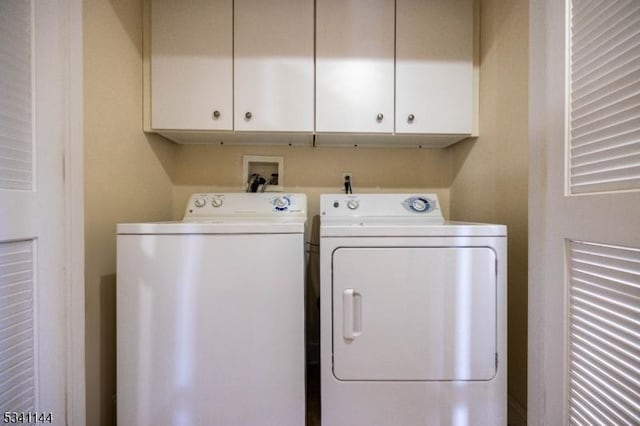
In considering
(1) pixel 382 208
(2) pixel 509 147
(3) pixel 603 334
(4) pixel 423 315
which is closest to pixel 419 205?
(1) pixel 382 208

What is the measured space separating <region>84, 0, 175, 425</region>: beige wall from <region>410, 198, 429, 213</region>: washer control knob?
142 cm

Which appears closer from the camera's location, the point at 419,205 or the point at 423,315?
the point at 423,315

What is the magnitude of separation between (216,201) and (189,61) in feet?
2.35

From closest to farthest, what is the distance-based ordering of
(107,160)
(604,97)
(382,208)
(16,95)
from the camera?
(604,97) → (16,95) → (107,160) → (382,208)

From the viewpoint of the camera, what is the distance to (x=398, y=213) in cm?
144

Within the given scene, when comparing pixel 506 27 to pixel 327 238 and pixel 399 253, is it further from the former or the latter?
pixel 327 238

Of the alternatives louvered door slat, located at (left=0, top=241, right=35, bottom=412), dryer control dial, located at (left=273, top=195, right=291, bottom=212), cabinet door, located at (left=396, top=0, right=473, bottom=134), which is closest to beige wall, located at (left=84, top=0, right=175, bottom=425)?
louvered door slat, located at (left=0, top=241, right=35, bottom=412)

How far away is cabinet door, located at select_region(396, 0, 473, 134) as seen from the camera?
1.36 meters

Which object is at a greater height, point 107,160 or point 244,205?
point 107,160

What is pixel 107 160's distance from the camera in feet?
3.61

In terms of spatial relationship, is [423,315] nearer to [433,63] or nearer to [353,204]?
[353,204]

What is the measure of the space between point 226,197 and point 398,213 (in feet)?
3.11

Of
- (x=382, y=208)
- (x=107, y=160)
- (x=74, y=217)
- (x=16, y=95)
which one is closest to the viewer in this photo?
(x=16, y=95)

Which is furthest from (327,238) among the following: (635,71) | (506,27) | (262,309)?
(506,27)
